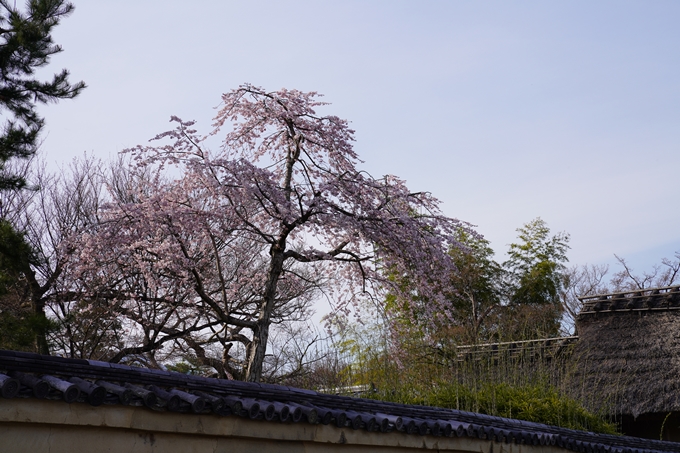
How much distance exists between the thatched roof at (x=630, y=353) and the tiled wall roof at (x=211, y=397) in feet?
18.4

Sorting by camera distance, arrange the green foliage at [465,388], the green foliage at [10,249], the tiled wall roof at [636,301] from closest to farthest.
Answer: the green foliage at [10,249], the green foliage at [465,388], the tiled wall roof at [636,301]

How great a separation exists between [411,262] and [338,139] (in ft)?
6.60

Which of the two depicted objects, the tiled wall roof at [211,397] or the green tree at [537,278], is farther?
the green tree at [537,278]

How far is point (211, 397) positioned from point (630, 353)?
10.1m

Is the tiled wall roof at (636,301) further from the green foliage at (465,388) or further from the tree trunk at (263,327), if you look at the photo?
the tree trunk at (263,327)

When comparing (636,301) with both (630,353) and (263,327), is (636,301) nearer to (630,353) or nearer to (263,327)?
(630,353)

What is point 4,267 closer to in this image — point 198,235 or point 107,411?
point 198,235

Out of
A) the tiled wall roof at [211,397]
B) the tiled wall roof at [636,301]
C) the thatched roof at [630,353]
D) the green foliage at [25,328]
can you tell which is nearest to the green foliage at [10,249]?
the green foliage at [25,328]

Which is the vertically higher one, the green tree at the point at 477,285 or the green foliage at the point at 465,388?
the green tree at the point at 477,285

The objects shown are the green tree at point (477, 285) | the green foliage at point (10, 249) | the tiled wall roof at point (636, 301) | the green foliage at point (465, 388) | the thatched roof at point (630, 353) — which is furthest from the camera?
the green tree at point (477, 285)

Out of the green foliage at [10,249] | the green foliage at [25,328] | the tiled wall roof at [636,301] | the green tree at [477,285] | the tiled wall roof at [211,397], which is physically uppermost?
the green tree at [477,285]

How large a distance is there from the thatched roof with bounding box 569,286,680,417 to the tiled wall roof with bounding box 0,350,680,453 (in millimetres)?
5604

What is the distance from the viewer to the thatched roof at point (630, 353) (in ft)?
33.8

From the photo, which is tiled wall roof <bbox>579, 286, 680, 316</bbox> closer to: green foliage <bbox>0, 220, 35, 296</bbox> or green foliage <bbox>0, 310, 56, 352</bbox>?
green foliage <bbox>0, 310, 56, 352</bbox>
